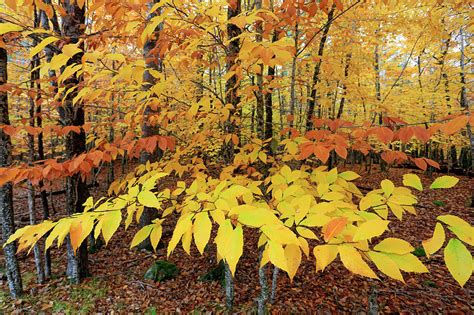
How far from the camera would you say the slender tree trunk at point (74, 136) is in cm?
363

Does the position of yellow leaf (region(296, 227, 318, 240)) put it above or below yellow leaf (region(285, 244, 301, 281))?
above

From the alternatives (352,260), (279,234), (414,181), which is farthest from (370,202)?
(279,234)

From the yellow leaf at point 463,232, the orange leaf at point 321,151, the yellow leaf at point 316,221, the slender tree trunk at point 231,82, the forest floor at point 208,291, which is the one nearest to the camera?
the yellow leaf at point 463,232

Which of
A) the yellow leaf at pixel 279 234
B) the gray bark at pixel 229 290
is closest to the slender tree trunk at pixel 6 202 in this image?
the gray bark at pixel 229 290

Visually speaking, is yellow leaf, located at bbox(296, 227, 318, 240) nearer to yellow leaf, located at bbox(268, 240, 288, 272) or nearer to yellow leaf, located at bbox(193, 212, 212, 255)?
yellow leaf, located at bbox(268, 240, 288, 272)

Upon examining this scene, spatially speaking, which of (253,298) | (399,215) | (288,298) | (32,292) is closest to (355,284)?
(288,298)

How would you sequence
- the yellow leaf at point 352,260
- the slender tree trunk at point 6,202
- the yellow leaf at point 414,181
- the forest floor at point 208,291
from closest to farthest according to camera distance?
1. the yellow leaf at point 352,260
2. the yellow leaf at point 414,181
3. the slender tree trunk at point 6,202
4. the forest floor at point 208,291

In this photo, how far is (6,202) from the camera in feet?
13.5

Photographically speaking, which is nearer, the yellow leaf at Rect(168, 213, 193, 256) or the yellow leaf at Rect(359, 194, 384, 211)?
the yellow leaf at Rect(168, 213, 193, 256)

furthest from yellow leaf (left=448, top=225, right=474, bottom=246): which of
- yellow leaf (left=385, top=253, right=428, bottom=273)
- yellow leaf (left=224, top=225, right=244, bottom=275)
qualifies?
yellow leaf (left=224, top=225, right=244, bottom=275)

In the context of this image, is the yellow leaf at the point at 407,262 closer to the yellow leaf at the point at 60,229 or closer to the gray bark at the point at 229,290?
the yellow leaf at the point at 60,229

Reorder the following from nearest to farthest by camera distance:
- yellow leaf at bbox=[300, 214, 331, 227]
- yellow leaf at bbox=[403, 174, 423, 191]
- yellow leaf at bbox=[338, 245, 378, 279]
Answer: yellow leaf at bbox=[338, 245, 378, 279]
yellow leaf at bbox=[300, 214, 331, 227]
yellow leaf at bbox=[403, 174, 423, 191]

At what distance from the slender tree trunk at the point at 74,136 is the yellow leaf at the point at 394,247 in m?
3.69

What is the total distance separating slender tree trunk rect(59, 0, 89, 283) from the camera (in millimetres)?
3629
